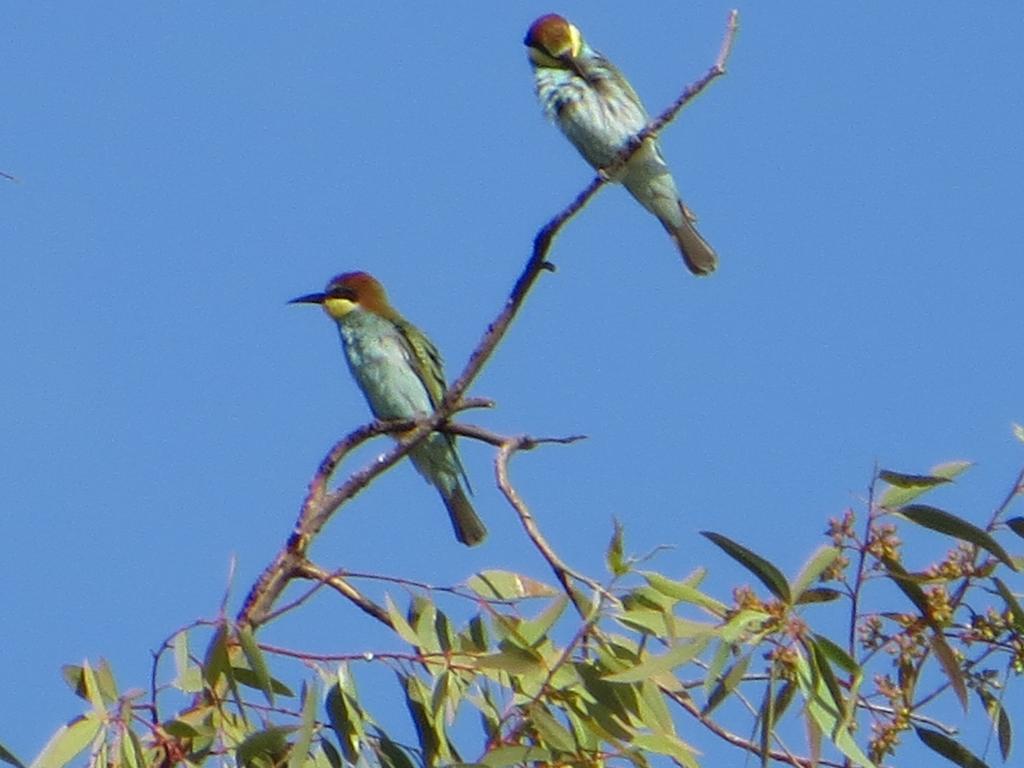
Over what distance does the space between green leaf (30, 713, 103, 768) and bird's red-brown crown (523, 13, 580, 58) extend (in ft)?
12.7

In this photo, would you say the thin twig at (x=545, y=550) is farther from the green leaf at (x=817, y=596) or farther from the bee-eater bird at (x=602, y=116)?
the bee-eater bird at (x=602, y=116)

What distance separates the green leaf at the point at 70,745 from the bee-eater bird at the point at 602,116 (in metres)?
3.44

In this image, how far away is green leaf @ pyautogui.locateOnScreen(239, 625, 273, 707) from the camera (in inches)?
93.7

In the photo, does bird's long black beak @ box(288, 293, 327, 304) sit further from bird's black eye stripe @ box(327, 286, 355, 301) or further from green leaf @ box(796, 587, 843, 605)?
green leaf @ box(796, 587, 843, 605)

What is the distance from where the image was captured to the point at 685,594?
2287 mm

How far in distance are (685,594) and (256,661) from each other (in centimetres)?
55

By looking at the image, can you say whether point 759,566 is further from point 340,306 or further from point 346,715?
point 340,306

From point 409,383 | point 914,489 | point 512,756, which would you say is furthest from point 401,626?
point 409,383

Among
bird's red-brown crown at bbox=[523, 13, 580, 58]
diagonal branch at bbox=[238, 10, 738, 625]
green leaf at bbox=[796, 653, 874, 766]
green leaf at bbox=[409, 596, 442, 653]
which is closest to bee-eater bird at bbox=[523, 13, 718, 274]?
bird's red-brown crown at bbox=[523, 13, 580, 58]

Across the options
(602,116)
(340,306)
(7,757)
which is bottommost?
(7,757)

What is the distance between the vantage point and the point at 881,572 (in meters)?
2.20

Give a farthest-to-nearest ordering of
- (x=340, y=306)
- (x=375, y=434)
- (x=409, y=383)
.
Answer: (x=340, y=306) → (x=409, y=383) → (x=375, y=434)

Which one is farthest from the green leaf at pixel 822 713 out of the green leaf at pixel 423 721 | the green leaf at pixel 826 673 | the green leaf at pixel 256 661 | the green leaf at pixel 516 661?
the green leaf at pixel 256 661

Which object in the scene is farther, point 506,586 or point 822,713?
point 506,586
